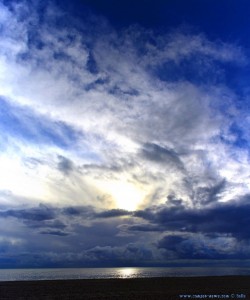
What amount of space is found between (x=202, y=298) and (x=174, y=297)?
15.3 feet

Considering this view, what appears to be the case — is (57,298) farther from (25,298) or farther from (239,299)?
(239,299)

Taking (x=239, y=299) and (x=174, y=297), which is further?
(x=174, y=297)

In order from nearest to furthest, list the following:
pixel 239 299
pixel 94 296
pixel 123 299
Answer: pixel 239 299, pixel 123 299, pixel 94 296

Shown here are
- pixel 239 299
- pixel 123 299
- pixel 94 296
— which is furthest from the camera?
pixel 94 296

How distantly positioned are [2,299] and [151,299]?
80.2ft

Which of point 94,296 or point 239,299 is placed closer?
point 239,299

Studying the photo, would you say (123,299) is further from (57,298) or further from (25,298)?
(25,298)

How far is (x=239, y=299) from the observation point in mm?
49812

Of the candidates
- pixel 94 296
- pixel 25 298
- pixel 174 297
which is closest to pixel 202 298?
pixel 174 297

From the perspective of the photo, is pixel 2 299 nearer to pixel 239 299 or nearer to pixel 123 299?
pixel 123 299

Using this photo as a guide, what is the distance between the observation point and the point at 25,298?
55594mm

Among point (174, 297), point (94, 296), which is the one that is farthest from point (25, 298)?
point (174, 297)

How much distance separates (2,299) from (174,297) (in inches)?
1107

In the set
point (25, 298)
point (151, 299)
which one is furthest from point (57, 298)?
point (151, 299)
